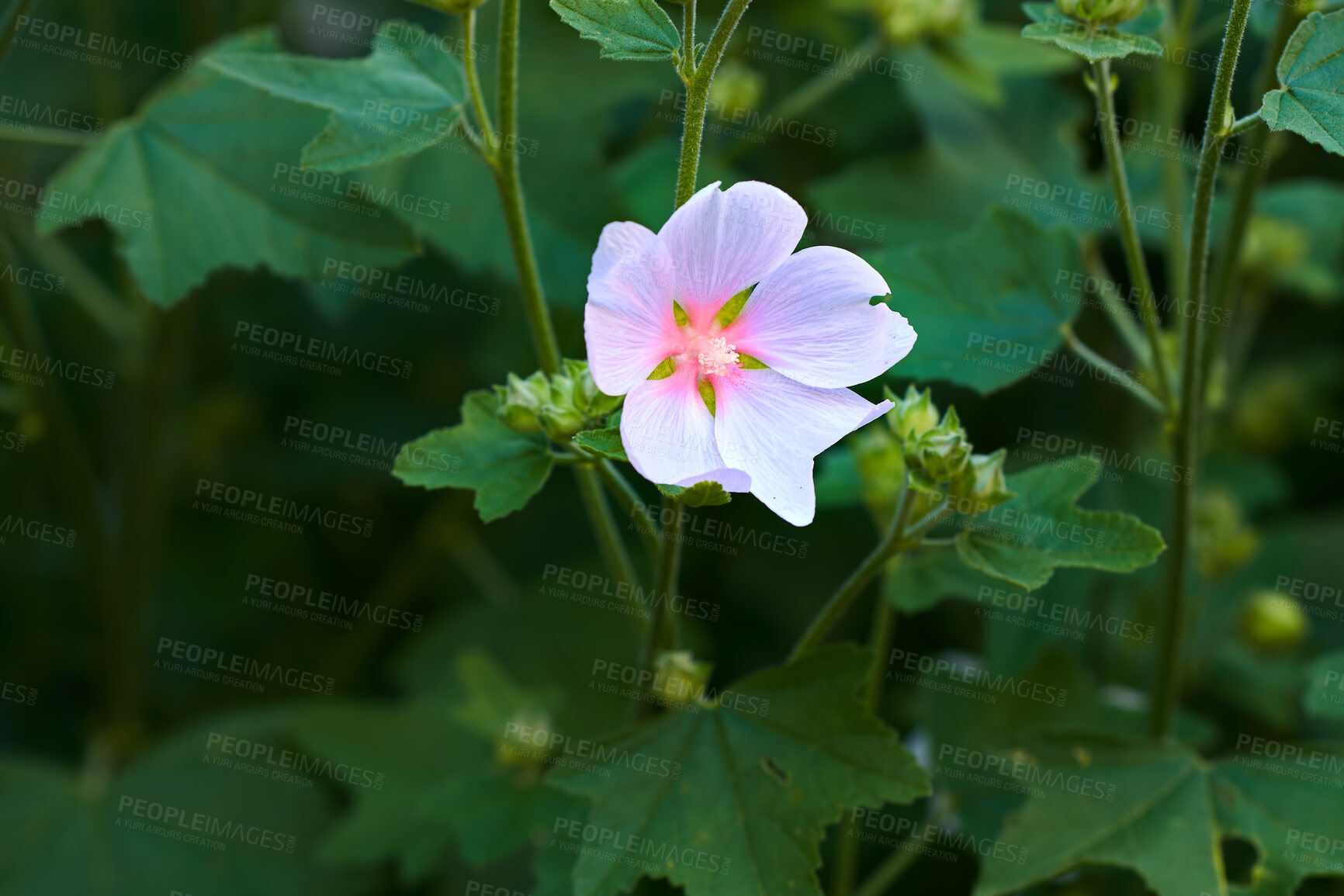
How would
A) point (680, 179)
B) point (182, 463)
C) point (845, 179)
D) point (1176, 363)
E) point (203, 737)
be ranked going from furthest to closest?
1. point (182, 463)
2. point (203, 737)
3. point (845, 179)
4. point (1176, 363)
5. point (680, 179)

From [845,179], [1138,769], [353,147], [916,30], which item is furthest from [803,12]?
[1138,769]

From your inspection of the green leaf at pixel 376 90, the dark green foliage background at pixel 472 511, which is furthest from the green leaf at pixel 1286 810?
the green leaf at pixel 376 90

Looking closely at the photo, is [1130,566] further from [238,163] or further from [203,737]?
[203,737]

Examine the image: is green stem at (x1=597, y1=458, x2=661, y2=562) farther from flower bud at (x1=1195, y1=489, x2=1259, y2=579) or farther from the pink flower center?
flower bud at (x1=1195, y1=489, x2=1259, y2=579)

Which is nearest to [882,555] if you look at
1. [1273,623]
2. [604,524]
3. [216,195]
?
[604,524]

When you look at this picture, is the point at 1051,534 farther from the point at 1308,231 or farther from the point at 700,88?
the point at 1308,231

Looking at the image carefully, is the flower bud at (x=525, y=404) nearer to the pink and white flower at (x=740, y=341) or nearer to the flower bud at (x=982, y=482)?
the pink and white flower at (x=740, y=341)

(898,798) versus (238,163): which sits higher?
(238,163)
